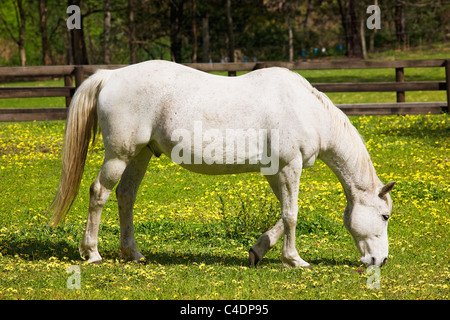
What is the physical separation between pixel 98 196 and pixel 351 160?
2.50 meters

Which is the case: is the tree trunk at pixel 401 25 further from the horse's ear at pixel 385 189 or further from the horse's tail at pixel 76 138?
the horse's tail at pixel 76 138

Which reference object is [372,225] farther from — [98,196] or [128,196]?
[98,196]

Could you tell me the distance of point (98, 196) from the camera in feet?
19.8

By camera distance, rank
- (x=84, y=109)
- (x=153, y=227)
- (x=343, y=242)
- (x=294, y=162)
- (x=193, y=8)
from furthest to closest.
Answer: (x=193, y=8) → (x=153, y=227) → (x=343, y=242) → (x=84, y=109) → (x=294, y=162)

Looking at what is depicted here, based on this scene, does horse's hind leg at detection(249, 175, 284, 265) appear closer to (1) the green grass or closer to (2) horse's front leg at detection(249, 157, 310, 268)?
(2) horse's front leg at detection(249, 157, 310, 268)

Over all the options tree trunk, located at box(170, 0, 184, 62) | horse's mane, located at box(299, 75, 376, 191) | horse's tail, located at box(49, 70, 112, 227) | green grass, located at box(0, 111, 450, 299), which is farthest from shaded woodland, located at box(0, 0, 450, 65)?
horse's mane, located at box(299, 75, 376, 191)

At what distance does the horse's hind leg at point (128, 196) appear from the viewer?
628cm

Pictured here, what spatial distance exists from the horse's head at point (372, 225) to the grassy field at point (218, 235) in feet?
0.48

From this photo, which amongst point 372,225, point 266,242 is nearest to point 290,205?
point 266,242

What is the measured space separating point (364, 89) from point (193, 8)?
2399 centimetres

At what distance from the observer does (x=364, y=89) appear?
1530 cm

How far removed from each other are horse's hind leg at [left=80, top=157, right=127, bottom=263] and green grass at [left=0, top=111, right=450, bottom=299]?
178 mm

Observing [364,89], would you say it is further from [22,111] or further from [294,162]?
[294,162]
